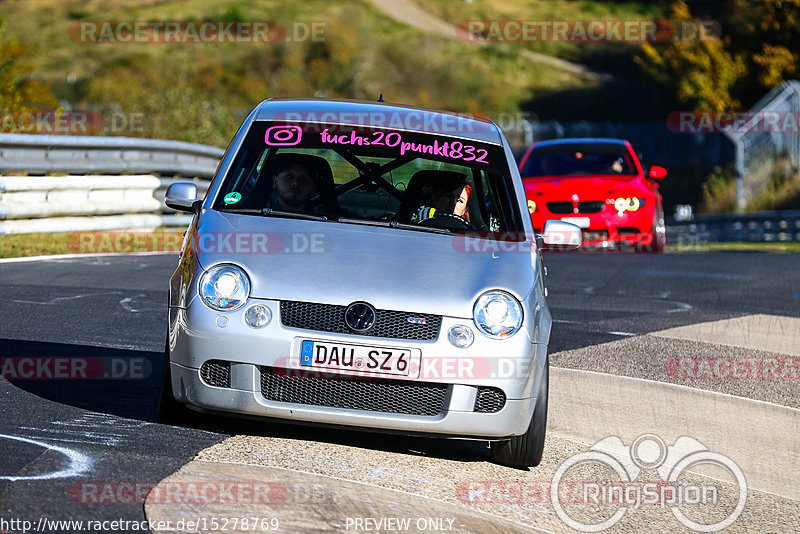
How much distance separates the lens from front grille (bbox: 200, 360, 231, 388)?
17.2 feet

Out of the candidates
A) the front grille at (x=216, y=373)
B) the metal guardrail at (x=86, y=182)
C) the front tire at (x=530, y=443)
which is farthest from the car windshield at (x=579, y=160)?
the front grille at (x=216, y=373)

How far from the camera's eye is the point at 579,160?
56.5 feet

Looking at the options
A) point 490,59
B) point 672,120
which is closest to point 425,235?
point 672,120

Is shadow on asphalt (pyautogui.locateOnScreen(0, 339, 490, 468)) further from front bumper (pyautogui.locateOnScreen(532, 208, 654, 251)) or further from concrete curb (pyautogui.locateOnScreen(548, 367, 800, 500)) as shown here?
front bumper (pyautogui.locateOnScreen(532, 208, 654, 251))

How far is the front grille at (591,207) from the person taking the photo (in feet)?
52.3

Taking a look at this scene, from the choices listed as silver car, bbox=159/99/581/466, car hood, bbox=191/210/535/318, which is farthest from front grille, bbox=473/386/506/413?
car hood, bbox=191/210/535/318

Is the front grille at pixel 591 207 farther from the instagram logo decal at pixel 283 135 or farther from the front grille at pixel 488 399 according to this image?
the front grille at pixel 488 399

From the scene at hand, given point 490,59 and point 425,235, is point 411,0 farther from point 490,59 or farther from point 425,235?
point 425,235

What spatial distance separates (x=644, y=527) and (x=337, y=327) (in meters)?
1.56

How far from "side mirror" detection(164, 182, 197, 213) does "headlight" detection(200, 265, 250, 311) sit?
986 millimetres

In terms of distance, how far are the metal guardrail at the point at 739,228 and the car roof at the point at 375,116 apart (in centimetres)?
1783

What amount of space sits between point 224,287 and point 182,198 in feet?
3.69

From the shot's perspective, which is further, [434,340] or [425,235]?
[425,235]

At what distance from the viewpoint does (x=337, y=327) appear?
516 cm
